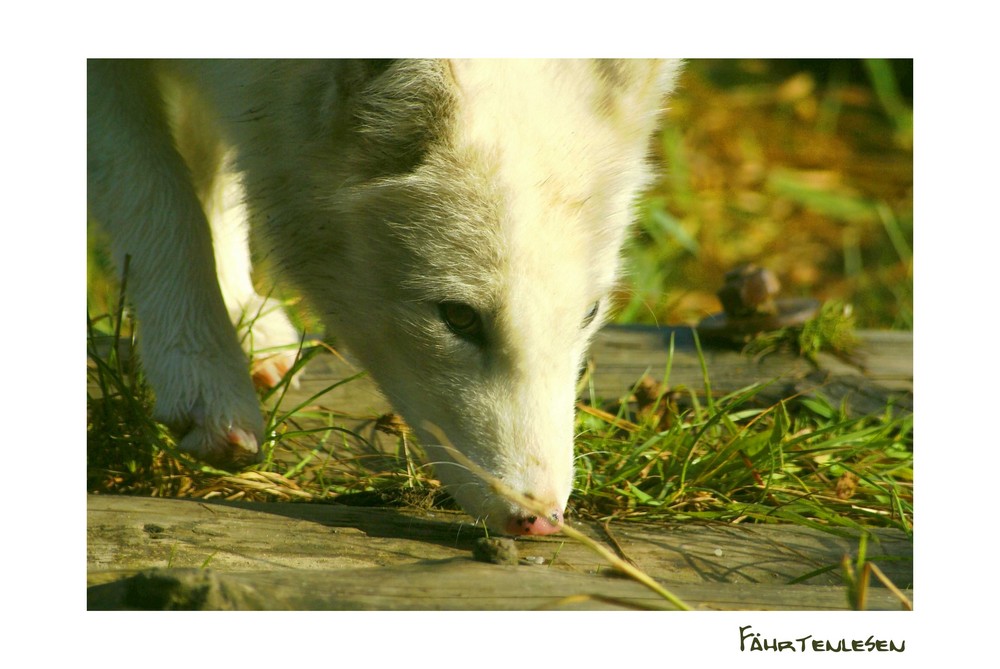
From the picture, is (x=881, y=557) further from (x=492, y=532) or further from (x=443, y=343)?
(x=443, y=343)

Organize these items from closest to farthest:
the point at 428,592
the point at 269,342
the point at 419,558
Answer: the point at 428,592
the point at 419,558
the point at 269,342

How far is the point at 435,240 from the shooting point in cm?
272

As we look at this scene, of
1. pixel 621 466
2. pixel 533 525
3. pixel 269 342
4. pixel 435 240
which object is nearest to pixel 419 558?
pixel 533 525

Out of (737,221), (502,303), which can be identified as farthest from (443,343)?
(737,221)

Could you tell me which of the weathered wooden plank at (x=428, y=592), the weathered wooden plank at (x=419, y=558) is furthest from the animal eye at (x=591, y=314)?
the weathered wooden plank at (x=428, y=592)

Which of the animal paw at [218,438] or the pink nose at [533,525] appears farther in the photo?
the animal paw at [218,438]

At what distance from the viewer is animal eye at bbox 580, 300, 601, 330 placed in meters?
2.99

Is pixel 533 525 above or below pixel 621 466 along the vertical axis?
below

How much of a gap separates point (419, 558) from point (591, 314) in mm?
896

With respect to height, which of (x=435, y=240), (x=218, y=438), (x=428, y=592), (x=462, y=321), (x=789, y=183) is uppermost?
(x=789, y=183)

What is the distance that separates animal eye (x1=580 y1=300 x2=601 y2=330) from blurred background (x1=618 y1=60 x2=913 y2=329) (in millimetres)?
2416

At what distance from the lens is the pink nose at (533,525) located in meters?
2.62

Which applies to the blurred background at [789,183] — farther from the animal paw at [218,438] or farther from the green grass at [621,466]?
the animal paw at [218,438]

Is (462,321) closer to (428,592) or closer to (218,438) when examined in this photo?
(428,592)
